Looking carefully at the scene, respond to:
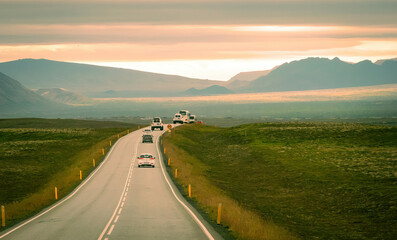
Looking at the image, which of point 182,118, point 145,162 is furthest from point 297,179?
point 182,118

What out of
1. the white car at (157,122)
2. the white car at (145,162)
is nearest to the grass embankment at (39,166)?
the white car at (145,162)

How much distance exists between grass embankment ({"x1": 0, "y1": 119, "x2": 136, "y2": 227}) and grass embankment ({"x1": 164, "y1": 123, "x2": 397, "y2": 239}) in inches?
421

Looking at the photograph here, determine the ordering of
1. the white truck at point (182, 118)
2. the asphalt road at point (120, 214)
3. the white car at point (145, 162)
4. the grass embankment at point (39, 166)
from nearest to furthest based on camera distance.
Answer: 1. the asphalt road at point (120, 214)
2. the grass embankment at point (39, 166)
3. the white car at point (145, 162)
4. the white truck at point (182, 118)

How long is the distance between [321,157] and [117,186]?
117ft

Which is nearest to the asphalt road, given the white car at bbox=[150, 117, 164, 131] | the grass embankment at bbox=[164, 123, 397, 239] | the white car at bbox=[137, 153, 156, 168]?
the grass embankment at bbox=[164, 123, 397, 239]

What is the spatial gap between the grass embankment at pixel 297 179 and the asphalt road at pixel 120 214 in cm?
212

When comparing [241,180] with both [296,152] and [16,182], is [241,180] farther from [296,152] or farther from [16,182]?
[16,182]

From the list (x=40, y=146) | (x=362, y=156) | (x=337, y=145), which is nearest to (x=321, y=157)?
(x=362, y=156)

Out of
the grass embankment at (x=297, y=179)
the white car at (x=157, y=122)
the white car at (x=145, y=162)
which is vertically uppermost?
the white car at (x=157, y=122)

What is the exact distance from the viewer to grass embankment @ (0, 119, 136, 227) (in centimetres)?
3897

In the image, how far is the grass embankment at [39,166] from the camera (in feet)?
128

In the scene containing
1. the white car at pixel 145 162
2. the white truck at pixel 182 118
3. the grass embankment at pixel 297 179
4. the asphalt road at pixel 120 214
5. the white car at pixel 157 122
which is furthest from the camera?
the white truck at pixel 182 118

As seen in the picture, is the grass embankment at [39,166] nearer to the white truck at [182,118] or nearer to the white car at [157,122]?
the white car at [157,122]

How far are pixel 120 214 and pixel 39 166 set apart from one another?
45488 millimetres
